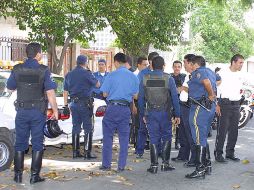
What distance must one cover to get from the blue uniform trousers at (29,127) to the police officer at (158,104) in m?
1.73

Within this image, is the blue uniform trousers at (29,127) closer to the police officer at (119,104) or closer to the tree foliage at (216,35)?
the police officer at (119,104)

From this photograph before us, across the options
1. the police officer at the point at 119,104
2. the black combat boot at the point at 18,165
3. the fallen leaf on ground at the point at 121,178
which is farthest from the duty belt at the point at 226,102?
the black combat boot at the point at 18,165

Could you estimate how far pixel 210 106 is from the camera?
23.2 feet

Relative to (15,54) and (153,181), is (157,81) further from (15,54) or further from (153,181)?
(15,54)

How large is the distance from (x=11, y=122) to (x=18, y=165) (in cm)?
103

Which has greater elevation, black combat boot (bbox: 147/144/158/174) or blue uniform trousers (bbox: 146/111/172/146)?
blue uniform trousers (bbox: 146/111/172/146)

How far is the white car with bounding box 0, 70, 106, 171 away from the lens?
7.18 m

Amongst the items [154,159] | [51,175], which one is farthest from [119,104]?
[51,175]

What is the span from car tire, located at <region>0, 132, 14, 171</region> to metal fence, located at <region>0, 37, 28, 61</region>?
923cm

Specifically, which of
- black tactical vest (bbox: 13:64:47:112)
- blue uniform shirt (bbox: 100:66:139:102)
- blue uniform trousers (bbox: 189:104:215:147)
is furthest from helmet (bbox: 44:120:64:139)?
blue uniform trousers (bbox: 189:104:215:147)

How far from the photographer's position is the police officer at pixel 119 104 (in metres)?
7.34

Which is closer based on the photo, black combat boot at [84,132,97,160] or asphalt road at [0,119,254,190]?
asphalt road at [0,119,254,190]

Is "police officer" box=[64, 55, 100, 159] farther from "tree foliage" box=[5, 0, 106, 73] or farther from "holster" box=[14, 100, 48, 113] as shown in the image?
"tree foliage" box=[5, 0, 106, 73]

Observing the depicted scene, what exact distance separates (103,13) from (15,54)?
4179 mm
